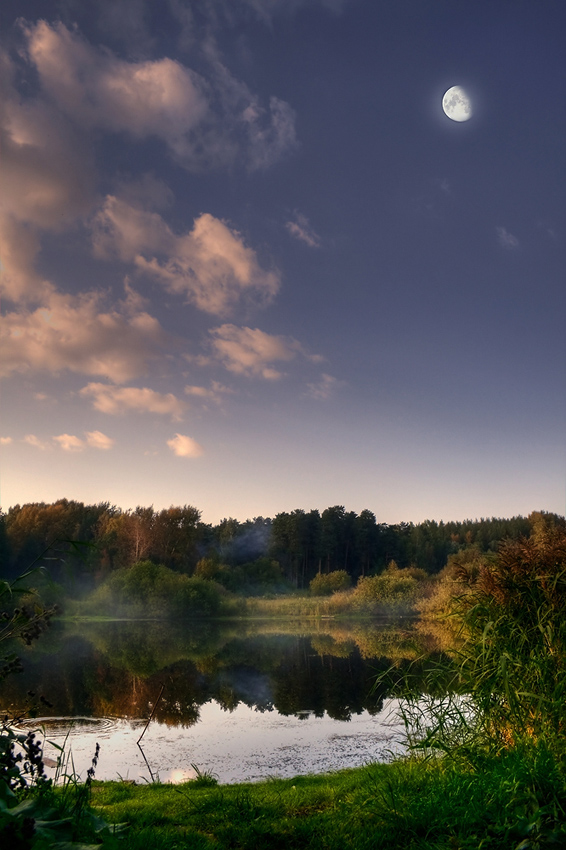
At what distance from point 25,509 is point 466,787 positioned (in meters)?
58.1

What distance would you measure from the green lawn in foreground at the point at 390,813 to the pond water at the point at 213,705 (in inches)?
54.3

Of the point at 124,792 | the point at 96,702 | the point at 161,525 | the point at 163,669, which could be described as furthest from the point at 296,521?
the point at 124,792

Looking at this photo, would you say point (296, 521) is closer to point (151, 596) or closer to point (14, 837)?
point (151, 596)

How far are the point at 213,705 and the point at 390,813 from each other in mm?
9404

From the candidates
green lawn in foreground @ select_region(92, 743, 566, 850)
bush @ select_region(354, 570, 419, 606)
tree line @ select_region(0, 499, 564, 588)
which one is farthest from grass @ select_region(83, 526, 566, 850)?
tree line @ select_region(0, 499, 564, 588)

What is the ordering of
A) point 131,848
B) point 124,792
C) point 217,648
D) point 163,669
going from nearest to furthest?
point 131,848, point 124,792, point 163,669, point 217,648

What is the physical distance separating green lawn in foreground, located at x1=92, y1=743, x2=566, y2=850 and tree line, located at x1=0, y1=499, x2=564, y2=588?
41976 mm

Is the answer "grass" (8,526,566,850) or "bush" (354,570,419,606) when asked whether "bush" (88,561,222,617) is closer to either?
"bush" (354,570,419,606)

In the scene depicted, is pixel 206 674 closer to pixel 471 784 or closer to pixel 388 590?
pixel 471 784

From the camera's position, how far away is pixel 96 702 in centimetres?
1253

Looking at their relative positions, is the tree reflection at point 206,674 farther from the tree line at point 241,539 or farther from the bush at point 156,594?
the tree line at point 241,539

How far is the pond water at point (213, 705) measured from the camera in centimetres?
822

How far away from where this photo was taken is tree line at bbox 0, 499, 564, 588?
50469 millimetres

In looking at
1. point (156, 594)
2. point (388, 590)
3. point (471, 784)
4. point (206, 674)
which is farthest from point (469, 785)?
point (156, 594)
